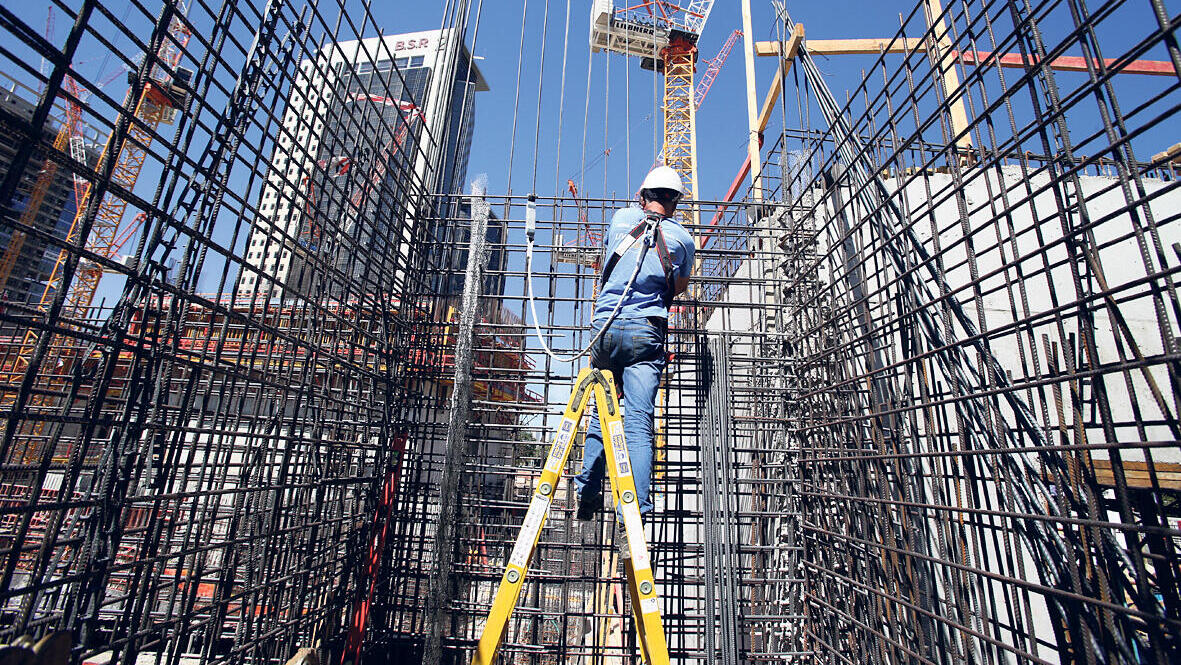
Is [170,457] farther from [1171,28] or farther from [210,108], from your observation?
[1171,28]

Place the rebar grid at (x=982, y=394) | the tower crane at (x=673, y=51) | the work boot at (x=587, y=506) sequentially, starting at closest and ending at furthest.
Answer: the rebar grid at (x=982, y=394)
the work boot at (x=587, y=506)
the tower crane at (x=673, y=51)

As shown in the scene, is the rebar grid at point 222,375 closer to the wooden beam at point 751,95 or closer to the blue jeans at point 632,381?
the blue jeans at point 632,381

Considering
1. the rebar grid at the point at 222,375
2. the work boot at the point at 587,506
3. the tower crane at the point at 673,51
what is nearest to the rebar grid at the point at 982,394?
the work boot at the point at 587,506

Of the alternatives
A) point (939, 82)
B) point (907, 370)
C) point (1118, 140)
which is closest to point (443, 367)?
point (907, 370)

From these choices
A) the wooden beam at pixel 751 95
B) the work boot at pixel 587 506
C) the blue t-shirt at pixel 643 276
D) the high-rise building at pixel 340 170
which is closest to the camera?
the high-rise building at pixel 340 170

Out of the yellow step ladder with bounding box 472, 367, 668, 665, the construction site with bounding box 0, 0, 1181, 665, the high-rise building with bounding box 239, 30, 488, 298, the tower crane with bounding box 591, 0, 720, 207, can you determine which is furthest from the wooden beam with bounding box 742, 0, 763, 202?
the tower crane with bounding box 591, 0, 720, 207

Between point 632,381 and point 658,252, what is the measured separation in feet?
2.88

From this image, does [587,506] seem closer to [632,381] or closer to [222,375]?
[632,381]

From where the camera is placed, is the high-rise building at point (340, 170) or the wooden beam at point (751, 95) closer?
the high-rise building at point (340, 170)

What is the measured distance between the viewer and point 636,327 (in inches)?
126

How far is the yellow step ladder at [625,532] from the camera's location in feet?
7.70

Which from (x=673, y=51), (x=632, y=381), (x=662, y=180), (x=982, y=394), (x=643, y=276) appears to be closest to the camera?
(x=982, y=394)

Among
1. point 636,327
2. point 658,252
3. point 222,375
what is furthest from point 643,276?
point 222,375

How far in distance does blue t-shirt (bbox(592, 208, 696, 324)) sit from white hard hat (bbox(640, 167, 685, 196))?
36 centimetres
